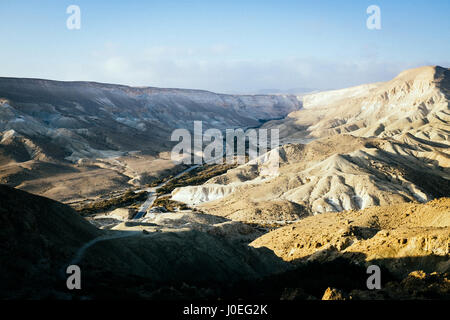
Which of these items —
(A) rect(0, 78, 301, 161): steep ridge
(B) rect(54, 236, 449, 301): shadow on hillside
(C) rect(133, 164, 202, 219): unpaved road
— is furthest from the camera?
(A) rect(0, 78, 301, 161): steep ridge

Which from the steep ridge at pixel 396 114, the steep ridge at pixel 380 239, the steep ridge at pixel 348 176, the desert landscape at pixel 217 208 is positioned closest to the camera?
the desert landscape at pixel 217 208

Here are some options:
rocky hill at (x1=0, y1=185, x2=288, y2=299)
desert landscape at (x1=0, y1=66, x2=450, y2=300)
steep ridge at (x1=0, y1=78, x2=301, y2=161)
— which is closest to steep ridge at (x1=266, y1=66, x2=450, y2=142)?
desert landscape at (x1=0, y1=66, x2=450, y2=300)

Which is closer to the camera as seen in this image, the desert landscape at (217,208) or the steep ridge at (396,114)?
the desert landscape at (217,208)

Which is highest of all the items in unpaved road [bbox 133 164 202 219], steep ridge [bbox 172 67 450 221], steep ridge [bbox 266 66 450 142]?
steep ridge [bbox 266 66 450 142]

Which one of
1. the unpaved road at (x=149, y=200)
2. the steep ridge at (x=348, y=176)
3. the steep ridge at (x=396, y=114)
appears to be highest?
the steep ridge at (x=396, y=114)

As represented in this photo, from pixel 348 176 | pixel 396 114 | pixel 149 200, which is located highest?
pixel 396 114

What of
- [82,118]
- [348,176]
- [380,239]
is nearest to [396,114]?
[348,176]

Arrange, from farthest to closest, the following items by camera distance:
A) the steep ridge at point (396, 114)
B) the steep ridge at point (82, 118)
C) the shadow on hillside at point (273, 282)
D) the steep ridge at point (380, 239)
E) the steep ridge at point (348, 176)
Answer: the steep ridge at point (396, 114), the steep ridge at point (82, 118), the steep ridge at point (348, 176), the steep ridge at point (380, 239), the shadow on hillside at point (273, 282)

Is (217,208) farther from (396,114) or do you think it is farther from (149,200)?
(396,114)

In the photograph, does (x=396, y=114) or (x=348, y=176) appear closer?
(x=348, y=176)

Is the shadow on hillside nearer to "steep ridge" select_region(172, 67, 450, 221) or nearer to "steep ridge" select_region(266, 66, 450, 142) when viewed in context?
"steep ridge" select_region(172, 67, 450, 221)

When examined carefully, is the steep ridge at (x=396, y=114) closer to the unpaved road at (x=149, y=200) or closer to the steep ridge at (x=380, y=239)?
the unpaved road at (x=149, y=200)

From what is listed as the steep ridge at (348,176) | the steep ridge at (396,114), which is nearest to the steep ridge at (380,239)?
the steep ridge at (348,176)
